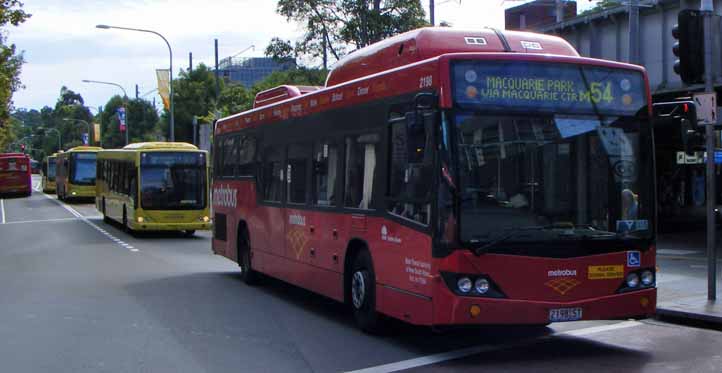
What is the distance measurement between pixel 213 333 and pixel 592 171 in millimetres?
4622

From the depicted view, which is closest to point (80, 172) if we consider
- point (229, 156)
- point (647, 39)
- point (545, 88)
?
point (647, 39)

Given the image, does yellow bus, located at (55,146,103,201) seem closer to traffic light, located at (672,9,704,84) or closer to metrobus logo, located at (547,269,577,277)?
traffic light, located at (672,9,704,84)

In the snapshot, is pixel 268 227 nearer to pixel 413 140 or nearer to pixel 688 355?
pixel 413 140

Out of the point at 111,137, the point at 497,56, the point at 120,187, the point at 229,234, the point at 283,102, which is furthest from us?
the point at 111,137

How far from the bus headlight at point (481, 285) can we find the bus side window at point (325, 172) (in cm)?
313

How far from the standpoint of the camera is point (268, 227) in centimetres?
1409

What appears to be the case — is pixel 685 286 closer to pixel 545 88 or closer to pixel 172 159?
pixel 545 88

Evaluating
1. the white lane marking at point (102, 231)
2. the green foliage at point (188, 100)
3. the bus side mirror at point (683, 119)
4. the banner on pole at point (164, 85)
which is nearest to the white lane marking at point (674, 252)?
the bus side mirror at point (683, 119)

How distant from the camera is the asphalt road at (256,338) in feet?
28.4

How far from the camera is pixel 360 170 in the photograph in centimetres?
1041

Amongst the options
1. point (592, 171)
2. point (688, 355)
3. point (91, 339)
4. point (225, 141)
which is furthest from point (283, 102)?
point (688, 355)

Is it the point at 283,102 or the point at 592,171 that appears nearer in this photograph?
the point at 592,171

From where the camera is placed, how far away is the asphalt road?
341 inches

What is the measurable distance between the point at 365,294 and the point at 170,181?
57.7 feet
